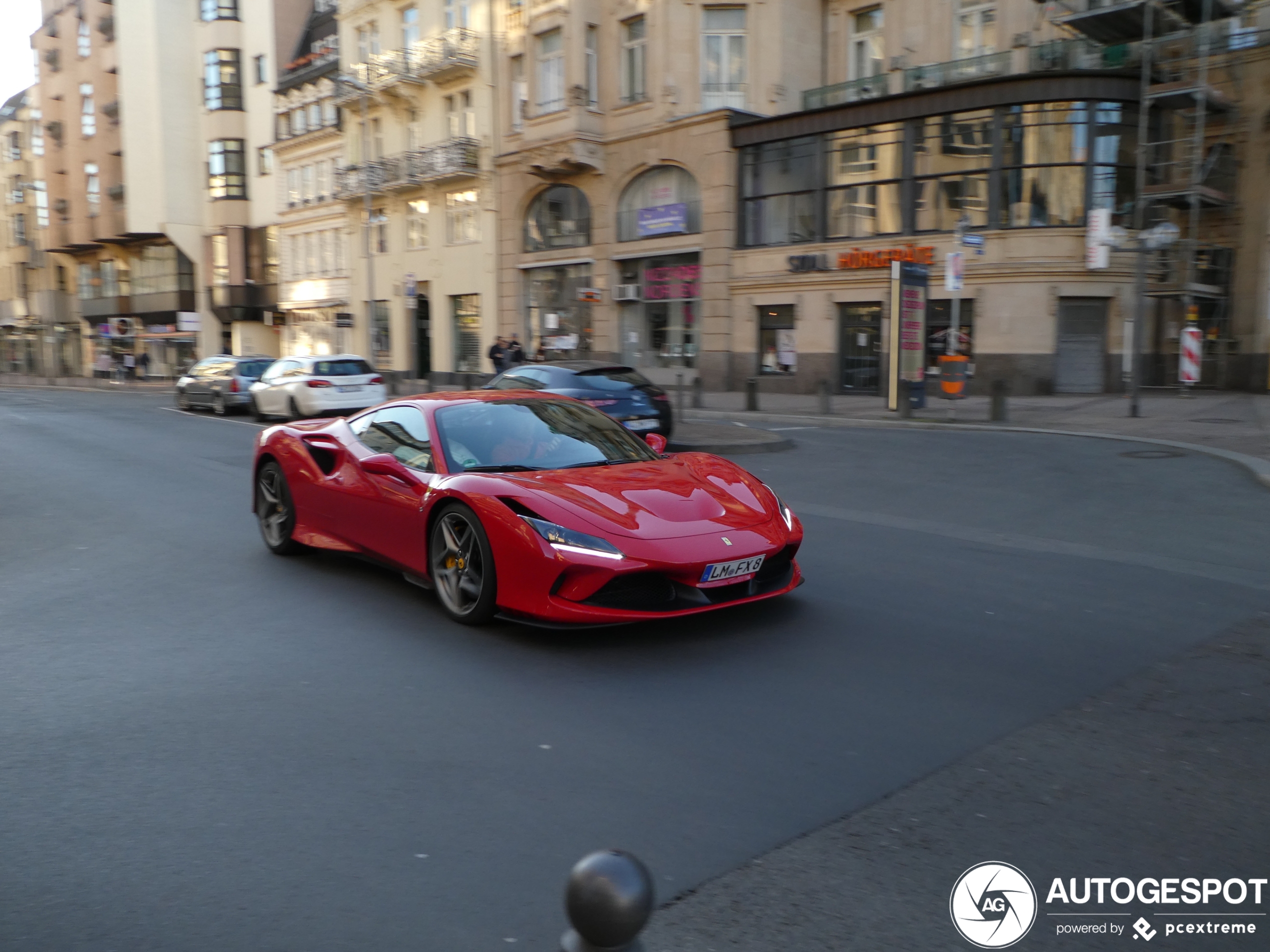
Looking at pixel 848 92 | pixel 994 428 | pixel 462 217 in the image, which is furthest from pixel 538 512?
pixel 462 217

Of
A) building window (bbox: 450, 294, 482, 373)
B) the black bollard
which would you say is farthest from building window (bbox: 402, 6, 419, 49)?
the black bollard

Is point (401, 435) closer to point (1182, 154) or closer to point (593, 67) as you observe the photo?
point (1182, 154)

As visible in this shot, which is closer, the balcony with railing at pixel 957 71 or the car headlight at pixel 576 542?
the car headlight at pixel 576 542

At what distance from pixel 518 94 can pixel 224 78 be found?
79.7 feet

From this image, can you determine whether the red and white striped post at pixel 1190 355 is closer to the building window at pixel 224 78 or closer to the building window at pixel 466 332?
the building window at pixel 466 332

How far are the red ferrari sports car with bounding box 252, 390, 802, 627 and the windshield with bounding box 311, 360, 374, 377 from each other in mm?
16293

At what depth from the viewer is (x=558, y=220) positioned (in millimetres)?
37406

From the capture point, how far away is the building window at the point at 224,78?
53.9 meters

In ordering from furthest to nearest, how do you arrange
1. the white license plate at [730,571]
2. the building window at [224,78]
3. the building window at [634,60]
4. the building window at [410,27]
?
the building window at [224,78], the building window at [410,27], the building window at [634,60], the white license plate at [730,571]

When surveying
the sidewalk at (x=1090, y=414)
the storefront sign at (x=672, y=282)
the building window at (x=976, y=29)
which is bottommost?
the sidewalk at (x=1090, y=414)

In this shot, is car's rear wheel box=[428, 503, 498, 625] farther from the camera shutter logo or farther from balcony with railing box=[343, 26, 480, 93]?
balcony with railing box=[343, 26, 480, 93]

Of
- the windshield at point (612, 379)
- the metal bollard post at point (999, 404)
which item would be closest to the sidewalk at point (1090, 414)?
the metal bollard post at point (999, 404)

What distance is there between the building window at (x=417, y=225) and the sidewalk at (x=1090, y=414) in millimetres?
19253

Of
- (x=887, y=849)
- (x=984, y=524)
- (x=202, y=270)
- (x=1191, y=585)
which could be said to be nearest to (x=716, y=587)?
(x=887, y=849)
